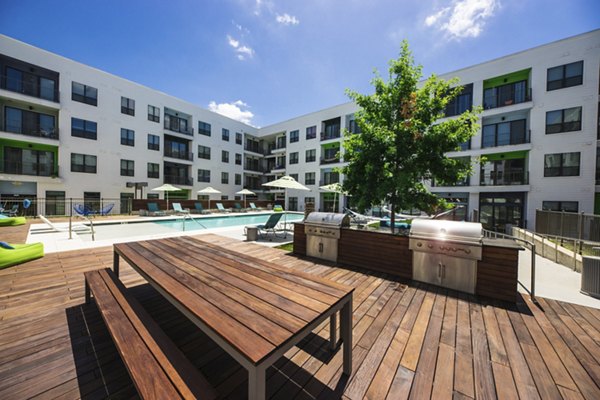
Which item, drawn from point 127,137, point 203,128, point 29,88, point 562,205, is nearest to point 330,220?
point 562,205

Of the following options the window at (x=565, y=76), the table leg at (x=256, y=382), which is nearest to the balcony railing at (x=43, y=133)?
the table leg at (x=256, y=382)

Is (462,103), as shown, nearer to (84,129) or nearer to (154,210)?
(154,210)

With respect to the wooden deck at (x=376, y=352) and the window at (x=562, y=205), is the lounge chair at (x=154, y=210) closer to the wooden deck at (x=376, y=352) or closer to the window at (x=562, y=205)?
the wooden deck at (x=376, y=352)

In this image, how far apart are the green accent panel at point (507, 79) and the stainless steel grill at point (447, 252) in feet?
72.2

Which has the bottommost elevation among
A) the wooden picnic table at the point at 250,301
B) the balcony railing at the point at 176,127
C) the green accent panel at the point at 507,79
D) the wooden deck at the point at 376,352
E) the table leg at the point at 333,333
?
the wooden deck at the point at 376,352

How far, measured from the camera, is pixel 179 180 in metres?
26.8

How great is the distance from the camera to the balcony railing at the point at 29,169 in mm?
17297

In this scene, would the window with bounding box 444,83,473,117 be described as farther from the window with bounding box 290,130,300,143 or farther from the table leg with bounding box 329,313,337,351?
the table leg with bounding box 329,313,337,351

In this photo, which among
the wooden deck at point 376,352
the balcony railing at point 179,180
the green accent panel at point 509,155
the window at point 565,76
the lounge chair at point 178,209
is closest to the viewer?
the wooden deck at point 376,352

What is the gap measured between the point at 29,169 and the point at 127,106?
9714mm

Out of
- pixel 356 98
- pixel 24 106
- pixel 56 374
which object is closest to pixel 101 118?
pixel 24 106

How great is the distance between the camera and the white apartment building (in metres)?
15.3

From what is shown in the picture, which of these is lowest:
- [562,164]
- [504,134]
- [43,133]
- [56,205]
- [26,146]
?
[56,205]

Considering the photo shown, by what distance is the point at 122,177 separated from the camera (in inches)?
872
